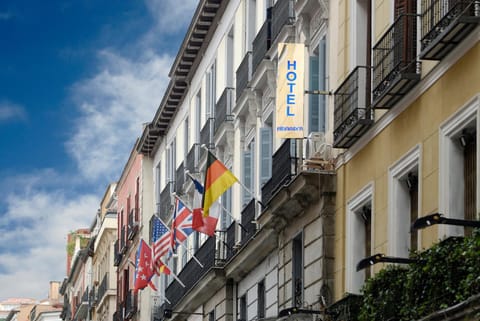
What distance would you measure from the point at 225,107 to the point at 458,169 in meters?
21.6

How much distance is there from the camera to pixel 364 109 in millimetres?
28469

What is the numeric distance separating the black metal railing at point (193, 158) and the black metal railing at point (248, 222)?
9.42 meters

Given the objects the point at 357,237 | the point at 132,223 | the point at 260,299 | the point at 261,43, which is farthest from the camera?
the point at 132,223

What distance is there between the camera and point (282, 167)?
34.1 m

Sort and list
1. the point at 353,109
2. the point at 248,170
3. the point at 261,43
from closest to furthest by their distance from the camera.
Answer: the point at 353,109 < the point at 261,43 < the point at 248,170

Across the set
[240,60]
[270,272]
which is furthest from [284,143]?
[240,60]

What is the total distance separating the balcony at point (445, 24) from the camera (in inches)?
869

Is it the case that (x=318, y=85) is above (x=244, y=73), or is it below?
below

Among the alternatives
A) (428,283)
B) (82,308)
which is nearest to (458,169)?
(428,283)

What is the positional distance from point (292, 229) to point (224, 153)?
485 inches

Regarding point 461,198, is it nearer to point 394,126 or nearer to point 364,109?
point 394,126

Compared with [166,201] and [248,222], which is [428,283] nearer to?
[248,222]

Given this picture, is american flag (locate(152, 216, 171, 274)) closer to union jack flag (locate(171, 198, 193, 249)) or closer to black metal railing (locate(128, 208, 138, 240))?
union jack flag (locate(171, 198, 193, 249))

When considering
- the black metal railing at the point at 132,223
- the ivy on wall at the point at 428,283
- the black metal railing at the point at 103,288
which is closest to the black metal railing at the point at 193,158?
the black metal railing at the point at 132,223
